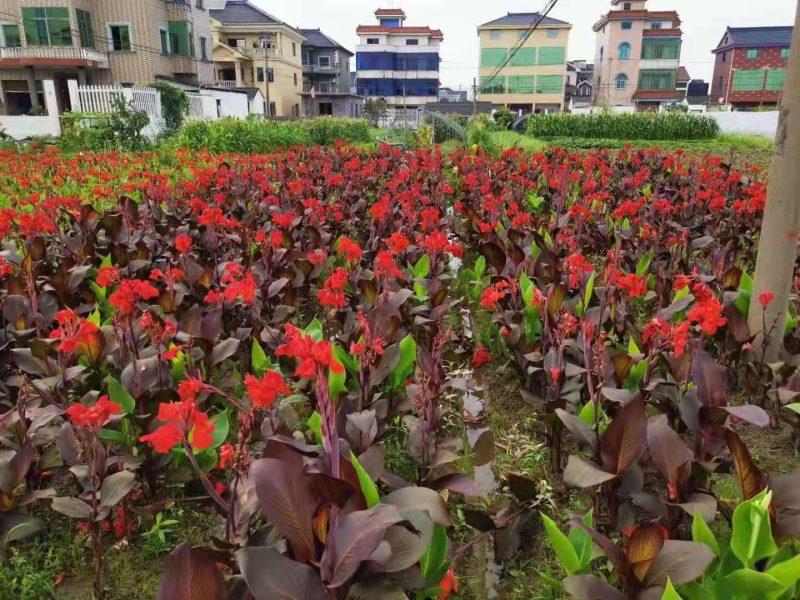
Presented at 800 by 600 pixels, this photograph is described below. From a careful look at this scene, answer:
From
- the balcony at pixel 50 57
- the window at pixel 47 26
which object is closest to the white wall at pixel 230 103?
the balcony at pixel 50 57

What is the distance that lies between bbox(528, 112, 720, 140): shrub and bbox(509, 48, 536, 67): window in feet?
115

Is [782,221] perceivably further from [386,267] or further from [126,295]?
[126,295]

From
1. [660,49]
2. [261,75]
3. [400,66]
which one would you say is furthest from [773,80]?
[261,75]

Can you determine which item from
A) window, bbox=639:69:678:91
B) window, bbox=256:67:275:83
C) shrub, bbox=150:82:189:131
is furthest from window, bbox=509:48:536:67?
shrub, bbox=150:82:189:131

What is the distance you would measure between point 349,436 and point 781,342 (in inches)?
87.4

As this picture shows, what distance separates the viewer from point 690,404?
2.17 m

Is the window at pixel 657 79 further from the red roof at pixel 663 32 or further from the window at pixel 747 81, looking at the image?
the window at pixel 747 81

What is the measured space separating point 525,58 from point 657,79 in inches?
472

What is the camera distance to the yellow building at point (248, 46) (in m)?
40.8

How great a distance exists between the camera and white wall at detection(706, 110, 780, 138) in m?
24.9

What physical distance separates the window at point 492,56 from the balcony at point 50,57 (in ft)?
125

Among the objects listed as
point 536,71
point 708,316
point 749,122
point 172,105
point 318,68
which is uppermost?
point 318,68

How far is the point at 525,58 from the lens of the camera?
5472 cm

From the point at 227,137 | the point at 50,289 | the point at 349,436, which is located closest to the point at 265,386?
the point at 349,436
